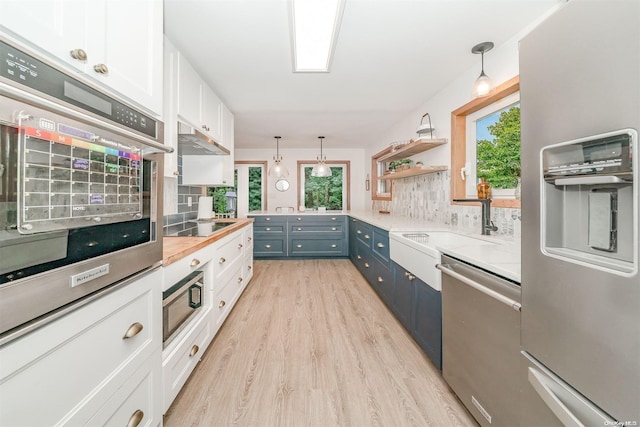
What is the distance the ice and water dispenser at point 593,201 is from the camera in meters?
0.61

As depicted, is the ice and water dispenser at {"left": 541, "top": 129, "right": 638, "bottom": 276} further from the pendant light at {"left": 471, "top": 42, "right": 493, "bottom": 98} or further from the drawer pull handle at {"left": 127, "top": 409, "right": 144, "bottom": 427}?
the drawer pull handle at {"left": 127, "top": 409, "right": 144, "bottom": 427}

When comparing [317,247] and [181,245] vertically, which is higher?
[181,245]

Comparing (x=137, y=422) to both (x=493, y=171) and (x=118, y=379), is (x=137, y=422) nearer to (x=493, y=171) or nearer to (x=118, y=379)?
(x=118, y=379)

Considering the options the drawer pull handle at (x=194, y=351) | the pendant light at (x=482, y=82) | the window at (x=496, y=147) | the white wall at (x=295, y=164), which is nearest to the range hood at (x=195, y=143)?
the drawer pull handle at (x=194, y=351)

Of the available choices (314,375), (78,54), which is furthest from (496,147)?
(78,54)

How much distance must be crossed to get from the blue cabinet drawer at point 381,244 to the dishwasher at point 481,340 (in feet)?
3.52

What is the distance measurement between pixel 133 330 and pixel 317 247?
4.01 metres

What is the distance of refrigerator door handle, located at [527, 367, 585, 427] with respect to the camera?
728 mm

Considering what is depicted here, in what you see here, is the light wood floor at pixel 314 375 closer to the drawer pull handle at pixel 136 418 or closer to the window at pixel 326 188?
the drawer pull handle at pixel 136 418

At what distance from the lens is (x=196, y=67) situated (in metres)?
2.32

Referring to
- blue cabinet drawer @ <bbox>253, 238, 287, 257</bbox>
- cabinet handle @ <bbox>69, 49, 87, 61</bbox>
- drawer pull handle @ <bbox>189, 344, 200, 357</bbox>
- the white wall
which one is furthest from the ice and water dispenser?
the white wall

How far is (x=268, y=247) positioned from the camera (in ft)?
15.8

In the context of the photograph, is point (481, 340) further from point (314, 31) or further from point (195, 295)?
point (314, 31)

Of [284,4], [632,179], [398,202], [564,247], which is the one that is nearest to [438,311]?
[564,247]
